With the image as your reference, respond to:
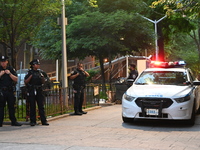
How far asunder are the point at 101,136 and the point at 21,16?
21.1 ft

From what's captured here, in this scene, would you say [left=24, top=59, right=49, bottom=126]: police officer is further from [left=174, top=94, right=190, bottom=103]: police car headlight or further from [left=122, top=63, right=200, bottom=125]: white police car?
[left=174, top=94, right=190, bottom=103]: police car headlight

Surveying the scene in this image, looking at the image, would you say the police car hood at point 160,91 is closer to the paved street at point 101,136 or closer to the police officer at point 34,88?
the paved street at point 101,136

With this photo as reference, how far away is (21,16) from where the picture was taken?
13953 mm

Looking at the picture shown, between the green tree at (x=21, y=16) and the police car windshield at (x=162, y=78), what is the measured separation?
3952 millimetres

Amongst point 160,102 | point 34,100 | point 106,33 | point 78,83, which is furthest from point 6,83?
point 106,33

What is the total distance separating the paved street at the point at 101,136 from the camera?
7887mm

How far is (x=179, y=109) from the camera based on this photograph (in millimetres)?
10586

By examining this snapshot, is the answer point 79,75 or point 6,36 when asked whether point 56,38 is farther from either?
point 79,75

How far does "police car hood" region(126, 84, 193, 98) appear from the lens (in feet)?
35.2

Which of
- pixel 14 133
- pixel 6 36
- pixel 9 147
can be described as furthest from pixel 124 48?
pixel 9 147

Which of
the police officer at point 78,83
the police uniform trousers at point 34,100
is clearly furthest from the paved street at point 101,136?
the police officer at point 78,83

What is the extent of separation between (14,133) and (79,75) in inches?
168

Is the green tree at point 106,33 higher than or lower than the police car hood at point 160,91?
higher

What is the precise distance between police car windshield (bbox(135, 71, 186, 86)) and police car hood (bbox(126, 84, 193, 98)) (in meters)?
0.45
